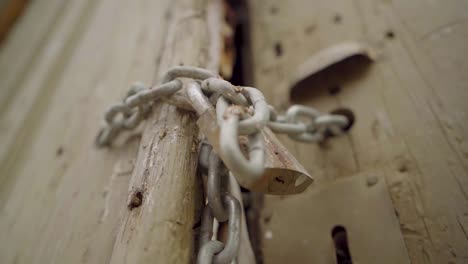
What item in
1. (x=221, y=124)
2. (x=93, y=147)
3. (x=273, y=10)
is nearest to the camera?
(x=221, y=124)

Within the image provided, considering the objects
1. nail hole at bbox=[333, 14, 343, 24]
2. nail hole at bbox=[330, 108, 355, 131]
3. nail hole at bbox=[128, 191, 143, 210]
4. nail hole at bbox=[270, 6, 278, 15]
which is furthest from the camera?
nail hole at bbox=[270, 6, 278, 15]

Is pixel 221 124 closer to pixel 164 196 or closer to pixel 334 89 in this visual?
pixel 164 196

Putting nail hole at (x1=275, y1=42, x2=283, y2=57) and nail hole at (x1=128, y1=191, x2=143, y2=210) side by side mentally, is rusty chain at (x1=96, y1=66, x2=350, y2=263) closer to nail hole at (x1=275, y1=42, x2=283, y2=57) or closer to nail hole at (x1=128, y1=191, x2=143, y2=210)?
nail hole at (x1=128, y1=191, x2=143, y2=210)

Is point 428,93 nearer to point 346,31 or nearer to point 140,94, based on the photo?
point 346,31

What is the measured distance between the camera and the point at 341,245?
1.86ft

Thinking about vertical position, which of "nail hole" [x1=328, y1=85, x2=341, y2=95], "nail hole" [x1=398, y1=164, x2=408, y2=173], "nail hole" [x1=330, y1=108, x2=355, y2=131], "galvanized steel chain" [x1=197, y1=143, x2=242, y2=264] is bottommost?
"galvanized steel chain" [x1=197, y1=143, x2=242, y2=264]

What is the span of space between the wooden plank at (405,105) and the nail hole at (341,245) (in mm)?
89

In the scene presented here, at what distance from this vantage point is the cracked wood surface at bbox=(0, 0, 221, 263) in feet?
1.35

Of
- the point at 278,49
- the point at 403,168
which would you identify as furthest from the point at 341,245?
the point at 278,49

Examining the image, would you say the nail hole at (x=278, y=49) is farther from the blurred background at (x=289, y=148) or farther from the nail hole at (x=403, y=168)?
the nail hole at (x=403, y=168)

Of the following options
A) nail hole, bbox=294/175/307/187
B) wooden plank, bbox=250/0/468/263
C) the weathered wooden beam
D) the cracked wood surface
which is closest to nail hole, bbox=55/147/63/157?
the cracked wood surface

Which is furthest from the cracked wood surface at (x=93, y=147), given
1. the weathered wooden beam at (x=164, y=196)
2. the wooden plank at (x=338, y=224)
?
the wooden plank at (x=338, y=224)

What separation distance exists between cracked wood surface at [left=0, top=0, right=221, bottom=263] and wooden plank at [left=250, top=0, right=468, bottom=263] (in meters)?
0.28

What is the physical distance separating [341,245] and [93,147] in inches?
20.1
